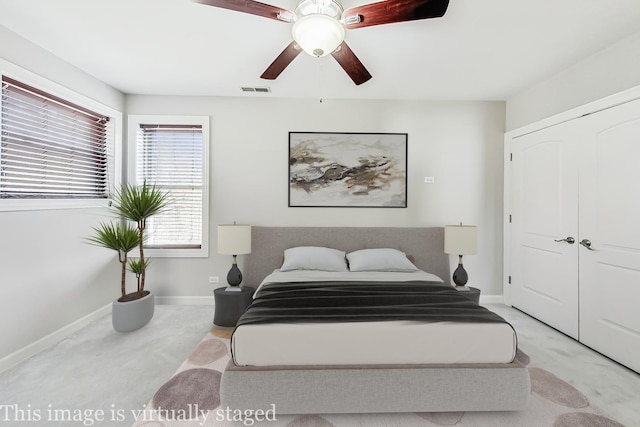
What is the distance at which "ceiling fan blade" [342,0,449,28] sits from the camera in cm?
137

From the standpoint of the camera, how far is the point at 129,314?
270cm

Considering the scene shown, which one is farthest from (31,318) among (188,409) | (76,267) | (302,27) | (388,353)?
(302,27)

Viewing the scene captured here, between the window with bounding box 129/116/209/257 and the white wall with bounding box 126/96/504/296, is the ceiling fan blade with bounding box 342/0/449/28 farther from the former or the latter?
the window with bounding box 129/116/209/257

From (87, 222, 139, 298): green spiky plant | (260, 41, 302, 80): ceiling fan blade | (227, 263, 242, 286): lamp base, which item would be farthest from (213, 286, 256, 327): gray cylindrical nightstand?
(260, 41, 302, 80): ceiling fan blade

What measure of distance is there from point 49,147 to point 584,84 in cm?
505

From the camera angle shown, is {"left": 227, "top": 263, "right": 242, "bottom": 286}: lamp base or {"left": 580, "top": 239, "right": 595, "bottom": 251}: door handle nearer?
{"left": 580, "top": 239, "right": 595, "bottom": 251}: door handle

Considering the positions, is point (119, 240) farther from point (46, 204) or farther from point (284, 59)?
point (284, 59)

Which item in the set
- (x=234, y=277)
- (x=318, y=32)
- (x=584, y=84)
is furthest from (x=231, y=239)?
(x=584, y=84)

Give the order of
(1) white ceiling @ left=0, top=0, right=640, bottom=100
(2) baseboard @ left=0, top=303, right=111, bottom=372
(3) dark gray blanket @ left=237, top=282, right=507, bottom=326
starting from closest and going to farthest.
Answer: (3) dark gray blanket @ left=237, top=282, right=507, bottom=326 → (1) white ceiling @ left=0, top=0, right=640, bottom=100 → (2) baseboard @ left=0, top=303, right=111, bottom=372

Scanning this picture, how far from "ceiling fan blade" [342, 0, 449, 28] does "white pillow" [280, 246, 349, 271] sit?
6.94ft

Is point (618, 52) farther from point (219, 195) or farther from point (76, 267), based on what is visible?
point (76, 267)

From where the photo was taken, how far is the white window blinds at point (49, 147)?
2219 millimetres

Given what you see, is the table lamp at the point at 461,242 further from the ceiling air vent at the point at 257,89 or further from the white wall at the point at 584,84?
the ceiling air vent at the point at 257,89

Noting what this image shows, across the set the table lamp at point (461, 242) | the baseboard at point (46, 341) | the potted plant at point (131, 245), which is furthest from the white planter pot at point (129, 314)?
the table lamp at point (461, 242)
